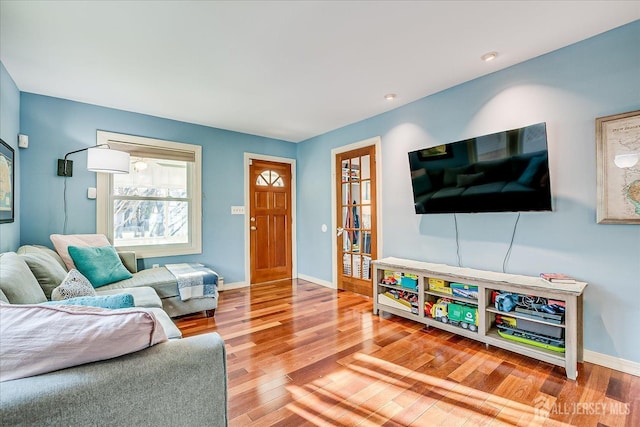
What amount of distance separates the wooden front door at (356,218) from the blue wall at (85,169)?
5.36 ft

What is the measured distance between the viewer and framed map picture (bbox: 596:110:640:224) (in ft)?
6.59

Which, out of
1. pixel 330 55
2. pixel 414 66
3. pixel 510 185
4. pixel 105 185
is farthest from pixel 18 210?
pixel 510 185

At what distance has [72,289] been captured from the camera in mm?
1709

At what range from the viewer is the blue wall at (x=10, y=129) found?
252 centimetres

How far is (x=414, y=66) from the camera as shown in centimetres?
263

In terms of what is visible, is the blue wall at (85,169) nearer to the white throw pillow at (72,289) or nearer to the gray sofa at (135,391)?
the white throw pillow at (72,289)

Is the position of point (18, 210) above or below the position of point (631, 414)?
above

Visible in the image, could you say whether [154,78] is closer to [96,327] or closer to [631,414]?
[96,327]

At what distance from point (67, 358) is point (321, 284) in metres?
3.94

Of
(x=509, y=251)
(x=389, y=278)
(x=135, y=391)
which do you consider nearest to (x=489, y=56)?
(x=509, y=251)

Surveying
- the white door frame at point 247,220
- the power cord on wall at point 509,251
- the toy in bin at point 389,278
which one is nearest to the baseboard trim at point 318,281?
the white door frame at point 247,220

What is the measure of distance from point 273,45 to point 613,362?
3.42m

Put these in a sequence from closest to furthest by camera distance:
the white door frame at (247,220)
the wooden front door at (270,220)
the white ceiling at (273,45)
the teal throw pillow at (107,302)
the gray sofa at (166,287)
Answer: the teal throw pillow at (107,302) < the white ceiling at (273,45) < the gray sofa at (166,287) < the white door frame at (247,220) < the wooden front door at (270,220)

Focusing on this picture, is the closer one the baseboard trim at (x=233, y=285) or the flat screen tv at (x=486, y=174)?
the flat screen tv at (x=486, y=174)
